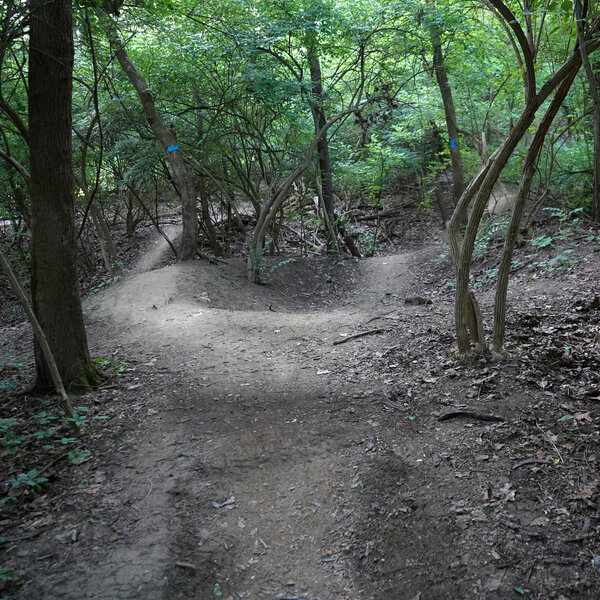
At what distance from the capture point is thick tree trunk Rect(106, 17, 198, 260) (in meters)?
9.05

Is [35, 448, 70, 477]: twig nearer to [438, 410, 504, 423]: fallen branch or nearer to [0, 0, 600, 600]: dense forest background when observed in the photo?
[0, 0, 600, 600]: dense forest background

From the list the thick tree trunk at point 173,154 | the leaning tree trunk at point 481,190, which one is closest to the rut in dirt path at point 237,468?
the leaning tree trunk at point 481,190

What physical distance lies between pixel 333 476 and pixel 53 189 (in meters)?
3.49

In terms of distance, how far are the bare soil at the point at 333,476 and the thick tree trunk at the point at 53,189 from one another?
0.67m

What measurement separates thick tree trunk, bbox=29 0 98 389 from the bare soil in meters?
0.67

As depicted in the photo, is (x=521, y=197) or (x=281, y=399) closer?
(x=521, y=197)

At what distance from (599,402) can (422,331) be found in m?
2.33

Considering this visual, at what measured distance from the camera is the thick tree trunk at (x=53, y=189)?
14.0ft

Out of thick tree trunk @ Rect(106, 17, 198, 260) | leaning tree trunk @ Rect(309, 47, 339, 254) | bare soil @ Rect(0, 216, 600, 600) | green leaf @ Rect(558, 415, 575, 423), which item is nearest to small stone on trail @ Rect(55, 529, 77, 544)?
bare soil @ Rect(0, 216, 600, 600)

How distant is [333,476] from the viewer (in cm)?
354

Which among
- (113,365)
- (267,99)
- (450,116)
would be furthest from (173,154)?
(450,116)

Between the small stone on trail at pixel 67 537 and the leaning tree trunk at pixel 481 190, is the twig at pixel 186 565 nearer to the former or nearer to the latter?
the small stone on trail at pixel 67 537

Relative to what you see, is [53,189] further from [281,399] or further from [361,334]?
[361,334]

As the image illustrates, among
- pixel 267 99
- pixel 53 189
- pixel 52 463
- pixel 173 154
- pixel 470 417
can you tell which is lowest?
pixel 470 417
